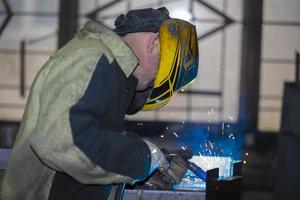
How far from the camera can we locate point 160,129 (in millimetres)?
5461

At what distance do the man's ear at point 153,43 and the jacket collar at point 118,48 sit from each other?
8 centimetres

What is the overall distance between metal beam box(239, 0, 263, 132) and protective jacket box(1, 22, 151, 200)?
4185 millimetres

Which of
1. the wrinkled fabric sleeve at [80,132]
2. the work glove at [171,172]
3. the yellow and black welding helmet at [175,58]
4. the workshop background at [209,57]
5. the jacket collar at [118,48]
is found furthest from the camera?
the workshop background at [209,57]

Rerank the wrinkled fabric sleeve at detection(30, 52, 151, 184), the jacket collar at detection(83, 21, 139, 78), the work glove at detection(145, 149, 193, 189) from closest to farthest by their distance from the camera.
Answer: the wrinkled fabric sleeve at detection(30, 52, 151, 184)
the jacket collar at detection(83, 21, 139, 78)
the work glove at detection(145, 149, 193, 189)

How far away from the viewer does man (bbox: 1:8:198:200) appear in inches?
47.3

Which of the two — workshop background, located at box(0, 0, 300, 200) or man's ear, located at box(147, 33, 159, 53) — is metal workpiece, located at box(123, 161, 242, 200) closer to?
man's ear, located at box(147, 33, 159, 53)

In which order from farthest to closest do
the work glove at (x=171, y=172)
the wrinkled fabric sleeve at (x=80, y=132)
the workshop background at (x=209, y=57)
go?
the workshop background at (x=209, y=57)
the work glove at (x=171, y=172)
the wrinkled fabric sleeve at (x=80, y=132)

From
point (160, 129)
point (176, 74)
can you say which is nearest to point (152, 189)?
point (176, 74)

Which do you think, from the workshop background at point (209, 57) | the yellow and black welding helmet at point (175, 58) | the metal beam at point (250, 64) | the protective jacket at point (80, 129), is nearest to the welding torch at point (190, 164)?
the yellow and black welding helmet at point (175, 58)

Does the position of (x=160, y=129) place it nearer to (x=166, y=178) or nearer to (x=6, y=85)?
(x=6, y=85)

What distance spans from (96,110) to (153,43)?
29cm

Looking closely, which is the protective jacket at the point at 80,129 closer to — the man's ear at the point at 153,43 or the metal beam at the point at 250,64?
the man's ear at the point at 153,43

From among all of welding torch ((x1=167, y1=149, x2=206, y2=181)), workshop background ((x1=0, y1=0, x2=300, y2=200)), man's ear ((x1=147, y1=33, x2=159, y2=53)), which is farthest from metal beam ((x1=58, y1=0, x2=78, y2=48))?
man's ear ((x1=147, y1=33, x2=159, y2=53))

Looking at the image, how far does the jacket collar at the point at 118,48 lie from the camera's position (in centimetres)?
131
